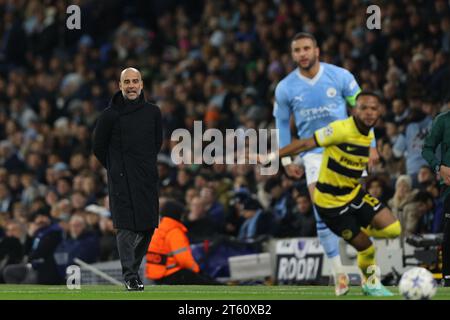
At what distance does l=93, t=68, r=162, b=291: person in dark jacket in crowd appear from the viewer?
1282 cm

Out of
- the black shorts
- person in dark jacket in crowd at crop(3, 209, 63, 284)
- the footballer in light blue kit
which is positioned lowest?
person in dark jacket in crowd at crop(3, 209, 63, 284)

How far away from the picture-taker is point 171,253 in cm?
1611

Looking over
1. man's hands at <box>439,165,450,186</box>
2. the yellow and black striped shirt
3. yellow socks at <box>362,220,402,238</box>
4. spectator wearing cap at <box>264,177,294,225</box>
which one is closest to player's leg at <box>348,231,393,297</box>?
yellow socks at <box>362,220,402,238</box>

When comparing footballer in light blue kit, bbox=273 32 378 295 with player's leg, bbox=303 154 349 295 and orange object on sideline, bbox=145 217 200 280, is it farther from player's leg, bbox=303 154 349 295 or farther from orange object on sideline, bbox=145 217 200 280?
orange object on sideline, bbox=145 217 200 280

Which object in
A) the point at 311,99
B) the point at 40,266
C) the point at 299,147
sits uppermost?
the point at 311,99

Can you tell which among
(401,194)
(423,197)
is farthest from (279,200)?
(423,197)

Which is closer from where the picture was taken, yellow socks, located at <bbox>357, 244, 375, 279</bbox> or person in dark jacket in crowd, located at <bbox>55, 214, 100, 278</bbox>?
yellow socks, located at <bbox>357, 244, 375, 279</bbox>

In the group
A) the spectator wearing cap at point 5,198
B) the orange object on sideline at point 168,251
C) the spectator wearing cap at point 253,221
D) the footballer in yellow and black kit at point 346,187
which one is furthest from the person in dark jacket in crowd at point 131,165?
the spectator wearing cap at point 5,198

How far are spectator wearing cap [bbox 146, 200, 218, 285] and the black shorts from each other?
181 inches

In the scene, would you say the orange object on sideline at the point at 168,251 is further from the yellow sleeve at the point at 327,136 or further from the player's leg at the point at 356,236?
the yellow sleeve at the point at 327,136

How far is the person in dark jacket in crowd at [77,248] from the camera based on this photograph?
754 inches

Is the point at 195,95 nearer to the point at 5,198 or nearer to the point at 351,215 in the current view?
the point at 5,198

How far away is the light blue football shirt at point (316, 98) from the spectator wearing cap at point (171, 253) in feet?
10.1

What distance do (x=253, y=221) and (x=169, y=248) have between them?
2666mm
